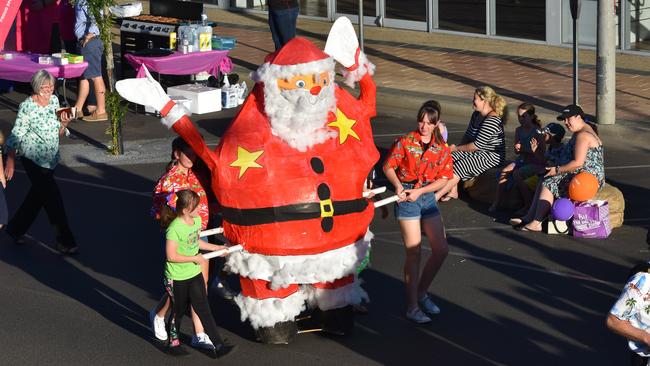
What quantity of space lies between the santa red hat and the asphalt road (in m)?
1.92

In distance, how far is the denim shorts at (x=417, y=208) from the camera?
893 cm

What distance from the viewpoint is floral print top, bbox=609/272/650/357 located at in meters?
6.21

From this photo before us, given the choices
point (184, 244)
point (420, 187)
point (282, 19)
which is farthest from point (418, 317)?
point (282, 19)

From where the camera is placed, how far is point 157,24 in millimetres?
18031

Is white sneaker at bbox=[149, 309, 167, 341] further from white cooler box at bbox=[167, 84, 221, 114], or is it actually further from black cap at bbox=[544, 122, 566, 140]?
white cooler box at bbox=[167, 84, 221, 114]

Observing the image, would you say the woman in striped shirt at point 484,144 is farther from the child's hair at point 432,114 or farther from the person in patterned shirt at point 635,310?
the person in patterned shirt at point 635,310

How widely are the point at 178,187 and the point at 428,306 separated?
6.80ft

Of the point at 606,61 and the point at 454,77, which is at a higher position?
the point at 606,61

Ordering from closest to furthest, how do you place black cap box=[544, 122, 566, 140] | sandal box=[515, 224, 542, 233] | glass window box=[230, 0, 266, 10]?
1. sandal box=[515, 224, 542, 233]
2. black cap box=[544, 122, 566, 140]
3. glass window box=[230, 0, 266, 10]

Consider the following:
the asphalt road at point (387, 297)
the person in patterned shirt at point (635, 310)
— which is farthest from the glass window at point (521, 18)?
the person in patterned shirt at point (635, 310)

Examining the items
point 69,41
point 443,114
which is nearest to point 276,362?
point 443,114

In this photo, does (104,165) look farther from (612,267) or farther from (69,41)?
(612,267)

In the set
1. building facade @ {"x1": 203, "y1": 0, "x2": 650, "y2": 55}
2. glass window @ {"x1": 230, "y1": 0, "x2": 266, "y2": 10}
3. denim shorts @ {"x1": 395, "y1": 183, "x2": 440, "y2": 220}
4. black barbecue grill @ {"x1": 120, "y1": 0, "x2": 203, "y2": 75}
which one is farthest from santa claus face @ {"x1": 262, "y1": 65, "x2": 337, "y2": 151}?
glass window @ {"x1": 230, "y1": 0, "x2": 266, "y2": 10}

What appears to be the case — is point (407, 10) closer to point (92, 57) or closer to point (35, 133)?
point (92, 57)
